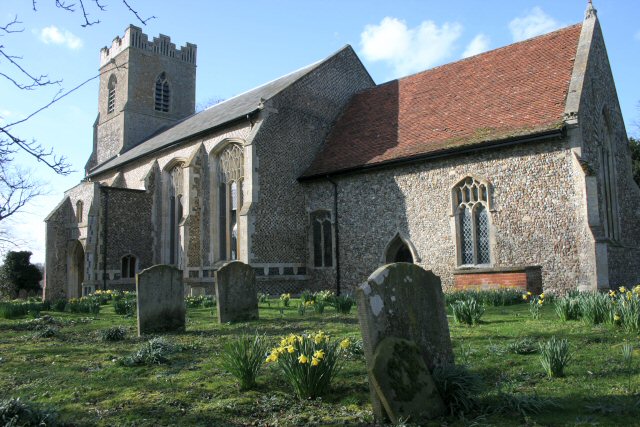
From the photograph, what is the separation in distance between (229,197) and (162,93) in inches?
618

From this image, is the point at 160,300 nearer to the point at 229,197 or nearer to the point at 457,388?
the point at 457,388

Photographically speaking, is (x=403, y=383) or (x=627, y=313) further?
(x=627, y=313)

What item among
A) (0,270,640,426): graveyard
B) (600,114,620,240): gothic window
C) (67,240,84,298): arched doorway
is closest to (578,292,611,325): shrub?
(0,270,640,426): graveyard

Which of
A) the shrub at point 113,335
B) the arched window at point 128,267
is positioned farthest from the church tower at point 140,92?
the shrub at point 113,335

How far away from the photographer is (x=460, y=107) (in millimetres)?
16453

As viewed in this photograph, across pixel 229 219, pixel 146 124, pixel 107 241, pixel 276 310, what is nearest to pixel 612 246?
pixel 276 310

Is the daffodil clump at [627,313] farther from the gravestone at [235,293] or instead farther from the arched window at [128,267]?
the arched window at [128,267]

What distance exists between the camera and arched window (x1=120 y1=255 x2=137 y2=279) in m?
23.2

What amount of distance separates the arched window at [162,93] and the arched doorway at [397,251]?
21.4 meters

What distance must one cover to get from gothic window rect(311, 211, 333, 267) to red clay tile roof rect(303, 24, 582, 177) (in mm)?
1511

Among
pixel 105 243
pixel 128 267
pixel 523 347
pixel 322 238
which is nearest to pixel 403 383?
pixel 523 347

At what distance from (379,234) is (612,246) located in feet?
20.6

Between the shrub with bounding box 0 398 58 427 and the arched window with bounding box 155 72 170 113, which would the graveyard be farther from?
the arched window with bounding box 155 72 170 113

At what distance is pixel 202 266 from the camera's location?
66.7ft
